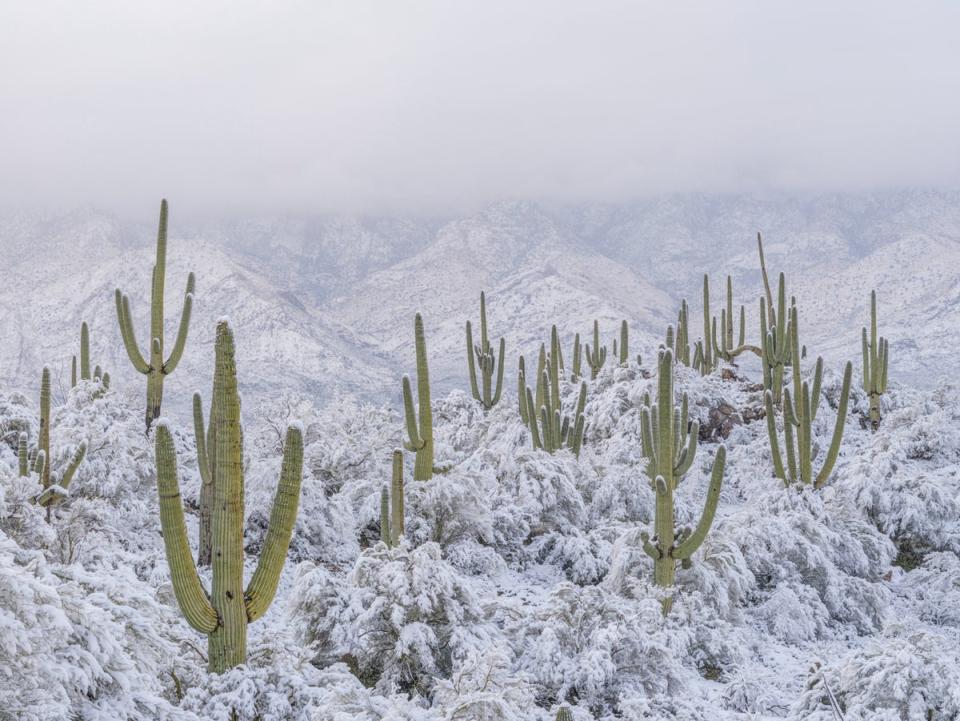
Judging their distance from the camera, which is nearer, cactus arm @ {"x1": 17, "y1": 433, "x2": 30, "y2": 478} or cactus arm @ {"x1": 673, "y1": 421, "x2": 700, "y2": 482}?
cactus arm @ {"x1": 17, "y1": 433, "x2": 30, "y2": 478}

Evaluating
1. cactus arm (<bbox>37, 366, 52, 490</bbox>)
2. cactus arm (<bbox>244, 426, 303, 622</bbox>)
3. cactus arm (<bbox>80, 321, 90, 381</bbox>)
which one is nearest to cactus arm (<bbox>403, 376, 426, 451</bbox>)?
cactus arm (<bbox>37, 366, 52, 490</bbox>)

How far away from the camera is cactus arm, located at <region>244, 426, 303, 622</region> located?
6309 millimetres

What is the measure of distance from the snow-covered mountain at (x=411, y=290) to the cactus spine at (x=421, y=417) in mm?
38586

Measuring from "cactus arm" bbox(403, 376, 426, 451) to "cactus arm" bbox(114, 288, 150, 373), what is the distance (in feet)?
16.7

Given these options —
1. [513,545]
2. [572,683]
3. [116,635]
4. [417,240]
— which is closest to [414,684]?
[572,683]

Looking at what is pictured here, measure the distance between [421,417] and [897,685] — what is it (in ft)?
28.2

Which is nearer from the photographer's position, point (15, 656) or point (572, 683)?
point (15, 656)

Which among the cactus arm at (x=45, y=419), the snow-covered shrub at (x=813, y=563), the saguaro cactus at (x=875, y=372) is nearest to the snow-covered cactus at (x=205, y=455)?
the cactus arm at (x=45, y=419)

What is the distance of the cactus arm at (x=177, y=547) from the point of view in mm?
6051

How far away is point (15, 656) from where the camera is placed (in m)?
4.41

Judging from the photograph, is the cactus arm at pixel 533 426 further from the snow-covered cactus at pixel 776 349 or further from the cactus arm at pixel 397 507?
the snow-covered cactus at pixel 776 349

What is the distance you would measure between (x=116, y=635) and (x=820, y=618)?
10.8 metres

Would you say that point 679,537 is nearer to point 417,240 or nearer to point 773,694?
point 773,694

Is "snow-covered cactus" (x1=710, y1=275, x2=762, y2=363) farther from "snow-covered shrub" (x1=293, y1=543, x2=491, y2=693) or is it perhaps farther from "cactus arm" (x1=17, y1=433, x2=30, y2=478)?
"cactus arm" (x1=17, y1=433, x2=30, y2=478)
